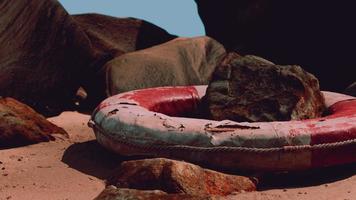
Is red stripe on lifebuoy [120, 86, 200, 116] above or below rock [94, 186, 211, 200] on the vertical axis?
below

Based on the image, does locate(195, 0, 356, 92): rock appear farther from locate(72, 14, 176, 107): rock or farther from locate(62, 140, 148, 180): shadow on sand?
locate(62, 140, 148, 180): shadow on sand

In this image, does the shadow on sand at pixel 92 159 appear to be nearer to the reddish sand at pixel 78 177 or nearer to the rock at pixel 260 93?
the reddish sand at pixel 78 177

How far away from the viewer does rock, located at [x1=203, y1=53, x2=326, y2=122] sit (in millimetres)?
4980

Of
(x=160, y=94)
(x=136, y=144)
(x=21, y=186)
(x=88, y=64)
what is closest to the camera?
(x=21, y=186)

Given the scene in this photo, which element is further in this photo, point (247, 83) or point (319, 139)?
point (247, 83)

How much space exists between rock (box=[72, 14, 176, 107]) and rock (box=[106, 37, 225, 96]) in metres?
0.27

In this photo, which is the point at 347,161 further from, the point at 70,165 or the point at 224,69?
the point at 70,165

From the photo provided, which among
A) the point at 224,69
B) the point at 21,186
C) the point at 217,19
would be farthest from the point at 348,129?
the point at 217,19

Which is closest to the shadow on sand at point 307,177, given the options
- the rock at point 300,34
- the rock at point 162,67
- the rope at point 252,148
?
the rope at point 252,148

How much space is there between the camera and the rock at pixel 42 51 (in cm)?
694

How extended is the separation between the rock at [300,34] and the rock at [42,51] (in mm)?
3563

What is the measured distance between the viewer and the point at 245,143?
4254 mm

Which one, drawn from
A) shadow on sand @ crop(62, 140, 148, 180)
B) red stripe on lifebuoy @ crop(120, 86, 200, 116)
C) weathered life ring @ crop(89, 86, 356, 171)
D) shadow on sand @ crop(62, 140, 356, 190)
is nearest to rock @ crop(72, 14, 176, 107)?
red stripe on lifebuoy @ crop(120, 86, 200, 116)

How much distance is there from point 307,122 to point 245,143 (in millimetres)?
525
